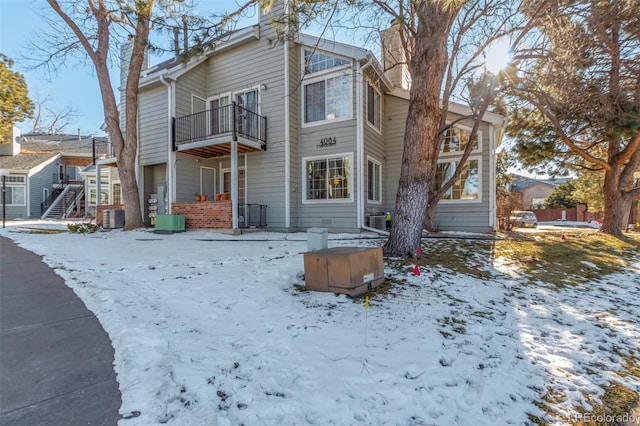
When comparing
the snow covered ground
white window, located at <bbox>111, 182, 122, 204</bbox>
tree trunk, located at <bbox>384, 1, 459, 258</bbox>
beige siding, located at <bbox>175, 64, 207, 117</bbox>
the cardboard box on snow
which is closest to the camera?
the snow covered ground

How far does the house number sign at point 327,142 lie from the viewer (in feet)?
34.6

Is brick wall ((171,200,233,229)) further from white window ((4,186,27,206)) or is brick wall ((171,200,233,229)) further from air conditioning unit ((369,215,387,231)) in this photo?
white window ((4,186,27,206))

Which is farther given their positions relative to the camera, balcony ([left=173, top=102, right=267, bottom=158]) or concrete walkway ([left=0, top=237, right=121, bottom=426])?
balcony ([left=173, top=102, right=267, bottom=158])

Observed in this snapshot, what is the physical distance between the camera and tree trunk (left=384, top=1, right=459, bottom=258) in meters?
5.57

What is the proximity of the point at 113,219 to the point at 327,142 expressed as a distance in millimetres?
8968

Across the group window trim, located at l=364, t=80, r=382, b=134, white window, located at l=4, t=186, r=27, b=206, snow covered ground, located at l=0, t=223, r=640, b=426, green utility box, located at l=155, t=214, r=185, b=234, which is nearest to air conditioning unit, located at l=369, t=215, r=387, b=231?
window trim, located at l=364, t=80, r=382, b=134

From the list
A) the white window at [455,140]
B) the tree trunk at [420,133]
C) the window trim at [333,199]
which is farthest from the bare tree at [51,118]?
the tree trunk at [420,133]

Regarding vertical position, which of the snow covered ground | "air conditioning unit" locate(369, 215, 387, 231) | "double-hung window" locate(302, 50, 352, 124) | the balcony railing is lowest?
the snow covered ground

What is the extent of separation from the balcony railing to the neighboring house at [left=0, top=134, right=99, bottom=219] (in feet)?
61.4

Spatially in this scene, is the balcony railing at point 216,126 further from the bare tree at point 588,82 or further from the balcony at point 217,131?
the bare tree at point 588,82

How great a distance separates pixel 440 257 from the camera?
19.9 feet

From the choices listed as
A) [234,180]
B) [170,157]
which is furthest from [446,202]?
[170,157]

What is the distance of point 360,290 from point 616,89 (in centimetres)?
912

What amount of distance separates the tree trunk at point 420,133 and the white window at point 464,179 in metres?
5.89
